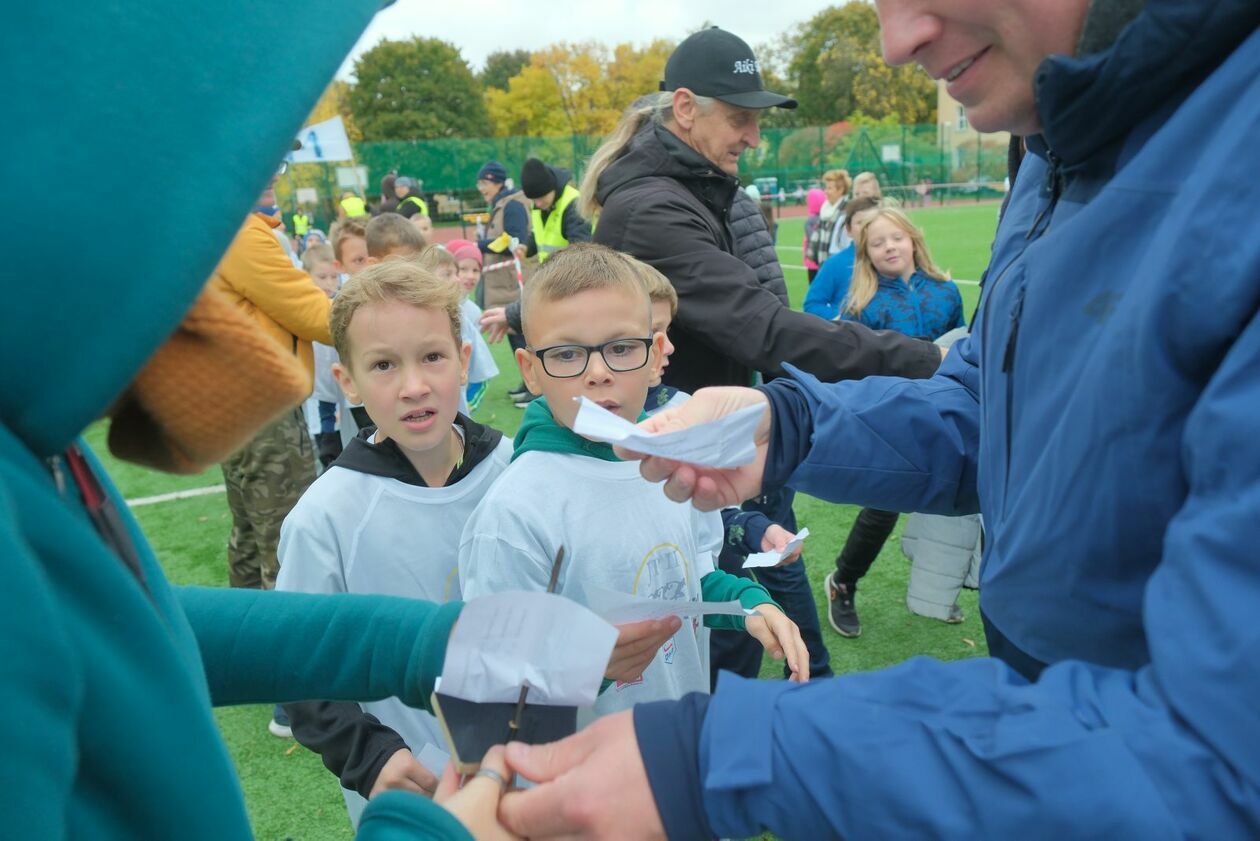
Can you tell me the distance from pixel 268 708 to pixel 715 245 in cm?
292

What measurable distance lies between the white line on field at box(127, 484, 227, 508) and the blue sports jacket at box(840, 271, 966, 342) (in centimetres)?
518

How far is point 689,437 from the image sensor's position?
1.46 m

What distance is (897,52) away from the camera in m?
1.51

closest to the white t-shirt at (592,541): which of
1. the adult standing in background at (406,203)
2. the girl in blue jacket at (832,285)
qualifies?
the girl in blue jacket at (832,285)

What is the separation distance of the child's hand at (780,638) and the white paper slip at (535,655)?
1.18 m

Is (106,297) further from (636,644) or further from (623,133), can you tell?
(623,133)

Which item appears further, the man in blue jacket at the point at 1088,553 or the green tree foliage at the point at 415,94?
the green tree foliage at the point at 415,94

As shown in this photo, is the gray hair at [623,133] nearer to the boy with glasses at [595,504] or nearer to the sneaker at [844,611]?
the boy with glasses at [595,504]

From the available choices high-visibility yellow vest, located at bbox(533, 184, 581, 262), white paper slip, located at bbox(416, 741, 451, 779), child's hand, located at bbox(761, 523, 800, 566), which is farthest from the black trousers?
high-visibility yellow vest, located at bbox(533, 184, 581, 262)

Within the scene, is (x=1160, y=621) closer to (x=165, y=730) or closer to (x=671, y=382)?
(x=165, y=730)

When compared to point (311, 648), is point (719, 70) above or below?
above

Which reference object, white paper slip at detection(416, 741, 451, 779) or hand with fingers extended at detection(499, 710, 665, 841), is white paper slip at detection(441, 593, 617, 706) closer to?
hand with fingers extended at detection(499, 710, 665, 841)

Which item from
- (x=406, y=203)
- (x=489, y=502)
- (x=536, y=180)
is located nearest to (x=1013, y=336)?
(x=489, y=502)

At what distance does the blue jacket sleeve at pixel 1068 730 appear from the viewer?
86 centimetres
